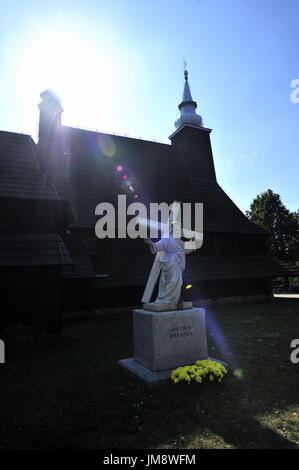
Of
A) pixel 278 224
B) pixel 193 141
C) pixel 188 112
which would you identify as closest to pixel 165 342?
pixel 193 141

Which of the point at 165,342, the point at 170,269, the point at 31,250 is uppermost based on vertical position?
the point at 31,250

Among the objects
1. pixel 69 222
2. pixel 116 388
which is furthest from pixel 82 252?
pixel 116 388

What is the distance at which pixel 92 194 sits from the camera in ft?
54.1

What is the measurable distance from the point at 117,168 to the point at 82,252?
25.4ft

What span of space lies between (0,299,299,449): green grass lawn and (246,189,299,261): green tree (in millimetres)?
32976

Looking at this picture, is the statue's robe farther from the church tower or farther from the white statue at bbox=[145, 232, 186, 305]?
the church tower

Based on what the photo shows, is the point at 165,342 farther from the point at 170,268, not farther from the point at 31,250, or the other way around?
the point at 31,250

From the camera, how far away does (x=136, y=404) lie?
459cm

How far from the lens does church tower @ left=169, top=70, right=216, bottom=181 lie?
22.4 meters

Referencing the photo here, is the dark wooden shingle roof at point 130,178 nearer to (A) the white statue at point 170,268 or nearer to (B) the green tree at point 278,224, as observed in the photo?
(A) the white statue at point 170,268

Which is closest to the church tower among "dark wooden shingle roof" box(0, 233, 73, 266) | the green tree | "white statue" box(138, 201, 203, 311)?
"dark wooden shingle roof" box(0, 233, 73, 266)

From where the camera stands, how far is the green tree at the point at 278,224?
123 feet

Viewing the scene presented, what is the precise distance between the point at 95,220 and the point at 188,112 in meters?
14.6
